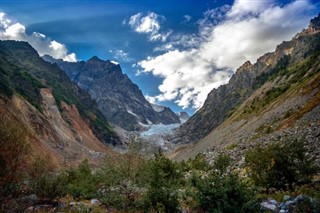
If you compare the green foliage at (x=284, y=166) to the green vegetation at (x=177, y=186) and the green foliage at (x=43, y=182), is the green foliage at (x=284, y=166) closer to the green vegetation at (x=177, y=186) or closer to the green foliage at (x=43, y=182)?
the green vegetation at (x=177, y=186)

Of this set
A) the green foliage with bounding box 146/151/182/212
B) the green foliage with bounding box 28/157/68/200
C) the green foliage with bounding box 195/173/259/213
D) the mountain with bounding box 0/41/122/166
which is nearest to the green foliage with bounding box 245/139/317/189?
the green foliage with bounding box 146/151/182/212

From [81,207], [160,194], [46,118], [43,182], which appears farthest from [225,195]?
[46,118]

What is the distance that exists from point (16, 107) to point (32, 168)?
69.5 metres

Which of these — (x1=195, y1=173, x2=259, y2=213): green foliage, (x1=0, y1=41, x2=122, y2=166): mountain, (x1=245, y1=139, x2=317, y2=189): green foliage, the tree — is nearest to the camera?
(x1=195, y1=173, x2=259, y2=213): green foliage

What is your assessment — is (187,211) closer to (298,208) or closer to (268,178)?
(298,208)

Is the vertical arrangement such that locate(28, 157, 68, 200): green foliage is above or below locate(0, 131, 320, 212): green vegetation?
above

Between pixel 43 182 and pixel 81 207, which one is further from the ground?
pixel 43 182

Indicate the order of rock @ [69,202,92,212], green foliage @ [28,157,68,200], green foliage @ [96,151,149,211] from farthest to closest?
green foliage @ [96,151,149,211], green foliage @ [28,157,68,200], rock @ [69,202,92,212]

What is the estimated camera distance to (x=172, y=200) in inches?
603

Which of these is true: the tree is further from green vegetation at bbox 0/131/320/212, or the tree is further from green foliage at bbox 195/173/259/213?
green foliage at bbox 195/173/259/213

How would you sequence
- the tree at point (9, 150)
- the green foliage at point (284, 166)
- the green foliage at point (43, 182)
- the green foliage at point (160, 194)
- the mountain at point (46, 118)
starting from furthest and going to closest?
the mountain at point (46, 118) < the green foliage at point (43, 182) < the green foliage at point (284, 166) < the green foliage at point (160, 194) < the tree at point (9, 150)

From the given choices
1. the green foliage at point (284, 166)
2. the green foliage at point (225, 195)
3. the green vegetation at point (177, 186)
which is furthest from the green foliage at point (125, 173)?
the green foliage at point (225, 195)

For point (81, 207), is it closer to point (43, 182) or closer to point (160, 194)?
point (160, 194)

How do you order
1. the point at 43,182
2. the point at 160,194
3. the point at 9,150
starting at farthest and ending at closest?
1. the point at 43,182
2. the point at 160,194
3. the point at 9,150
